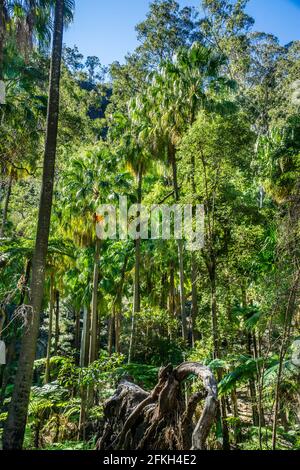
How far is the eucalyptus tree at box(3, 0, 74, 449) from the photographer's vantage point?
7.80m

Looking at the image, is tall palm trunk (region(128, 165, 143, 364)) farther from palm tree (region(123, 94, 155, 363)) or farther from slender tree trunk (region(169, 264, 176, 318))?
slender tree trunk (region(169, 264, 176, 318))

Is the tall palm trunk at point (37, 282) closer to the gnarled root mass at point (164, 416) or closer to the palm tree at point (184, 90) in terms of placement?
the gnarled root mass at point (164, 416)

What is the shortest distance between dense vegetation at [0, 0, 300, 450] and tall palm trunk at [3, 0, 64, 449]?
25 mm

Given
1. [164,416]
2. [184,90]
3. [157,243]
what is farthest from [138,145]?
[164,416]

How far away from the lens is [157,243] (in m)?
20.4

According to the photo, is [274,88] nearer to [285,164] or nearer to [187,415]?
[285,164]

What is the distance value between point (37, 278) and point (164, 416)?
4537 millimetres

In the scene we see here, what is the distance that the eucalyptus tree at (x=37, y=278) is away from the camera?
780 centimetres

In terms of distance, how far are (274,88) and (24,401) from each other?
32.6 meters

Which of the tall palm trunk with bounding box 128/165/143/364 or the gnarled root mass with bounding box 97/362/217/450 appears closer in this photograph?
the gnarled root mass with bounding box 97/362/217/450

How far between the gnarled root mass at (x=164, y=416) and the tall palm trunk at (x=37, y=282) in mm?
2569

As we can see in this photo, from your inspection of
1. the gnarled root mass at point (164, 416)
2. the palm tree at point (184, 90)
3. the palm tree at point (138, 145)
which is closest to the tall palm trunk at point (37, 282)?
the gnarled root mass at point (164, 416)

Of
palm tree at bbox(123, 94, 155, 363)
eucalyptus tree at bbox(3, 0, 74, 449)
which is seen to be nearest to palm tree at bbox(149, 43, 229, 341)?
palm tree at bbox(123, 94, 155, 363)
